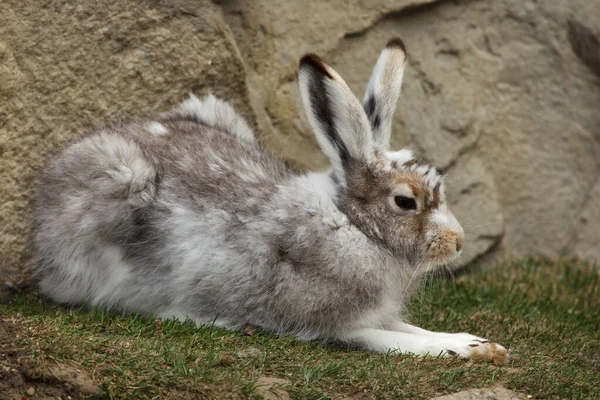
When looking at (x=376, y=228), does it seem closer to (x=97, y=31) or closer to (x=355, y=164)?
(x=355, y=164)

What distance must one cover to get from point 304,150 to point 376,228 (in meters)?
1.57

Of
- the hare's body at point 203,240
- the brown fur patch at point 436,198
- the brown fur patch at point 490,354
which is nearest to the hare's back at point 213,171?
the hare's body at point 203,240

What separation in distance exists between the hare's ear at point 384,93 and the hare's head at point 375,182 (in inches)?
3.3

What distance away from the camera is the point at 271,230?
483 centimetres

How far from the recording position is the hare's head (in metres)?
4.83

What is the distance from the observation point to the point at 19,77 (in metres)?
5.25

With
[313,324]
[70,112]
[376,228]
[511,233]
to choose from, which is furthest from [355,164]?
[511,233]

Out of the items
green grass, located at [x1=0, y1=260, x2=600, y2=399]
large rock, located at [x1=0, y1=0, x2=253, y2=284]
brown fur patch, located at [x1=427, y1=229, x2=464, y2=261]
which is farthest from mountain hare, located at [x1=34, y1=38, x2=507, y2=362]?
large rock, located at [x1=0, y1=0, x2=253, y2=284]

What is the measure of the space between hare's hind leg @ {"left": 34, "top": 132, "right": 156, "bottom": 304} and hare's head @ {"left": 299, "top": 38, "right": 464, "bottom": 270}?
0.95 metres

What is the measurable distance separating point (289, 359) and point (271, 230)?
0.70 metres

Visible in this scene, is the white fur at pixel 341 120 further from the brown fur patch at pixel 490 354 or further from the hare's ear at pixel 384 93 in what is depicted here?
the brown fur patch at pixel 490 354

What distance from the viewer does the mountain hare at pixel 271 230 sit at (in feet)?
15.7

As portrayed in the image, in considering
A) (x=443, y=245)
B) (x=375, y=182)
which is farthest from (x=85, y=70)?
(x=443, y=245)

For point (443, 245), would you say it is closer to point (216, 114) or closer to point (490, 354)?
point (490, 354)
